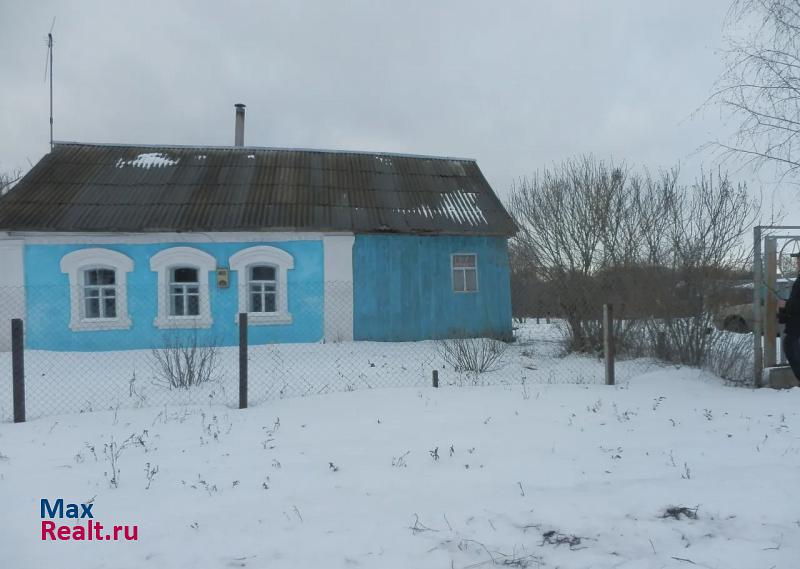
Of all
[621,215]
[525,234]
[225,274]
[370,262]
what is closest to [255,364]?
[225,274]

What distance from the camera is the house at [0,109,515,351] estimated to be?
11188 mm

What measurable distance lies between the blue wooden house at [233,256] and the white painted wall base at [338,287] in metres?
0.03

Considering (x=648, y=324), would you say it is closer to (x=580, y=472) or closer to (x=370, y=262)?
(x=580, y=472)

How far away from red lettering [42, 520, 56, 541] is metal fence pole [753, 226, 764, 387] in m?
7.22

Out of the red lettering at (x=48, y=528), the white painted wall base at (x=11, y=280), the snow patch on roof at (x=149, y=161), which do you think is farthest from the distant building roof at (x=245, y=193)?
the red lettering at (x=48, y=528)

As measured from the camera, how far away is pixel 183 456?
13.9 ft

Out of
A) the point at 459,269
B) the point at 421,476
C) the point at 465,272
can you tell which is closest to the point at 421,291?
the point at 459,269

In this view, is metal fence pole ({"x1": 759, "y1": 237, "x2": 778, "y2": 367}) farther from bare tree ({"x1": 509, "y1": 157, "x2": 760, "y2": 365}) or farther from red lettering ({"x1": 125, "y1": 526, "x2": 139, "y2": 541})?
red lettering ({"x1": 125, "y1": 526, "x2": 139, "y2": 541})

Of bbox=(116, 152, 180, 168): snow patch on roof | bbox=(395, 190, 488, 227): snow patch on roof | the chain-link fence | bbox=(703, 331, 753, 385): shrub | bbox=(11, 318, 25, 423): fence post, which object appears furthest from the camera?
bbox=(116, 152, 180, 168): snow patch on roof

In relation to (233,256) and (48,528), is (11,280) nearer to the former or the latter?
(233,256)

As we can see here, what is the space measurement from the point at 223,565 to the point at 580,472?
2477 millimetres

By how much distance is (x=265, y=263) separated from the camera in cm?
1172

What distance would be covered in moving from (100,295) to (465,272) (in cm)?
818

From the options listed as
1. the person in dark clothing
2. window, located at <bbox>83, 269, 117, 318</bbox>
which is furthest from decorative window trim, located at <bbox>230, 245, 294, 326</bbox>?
the person in dark clothing
